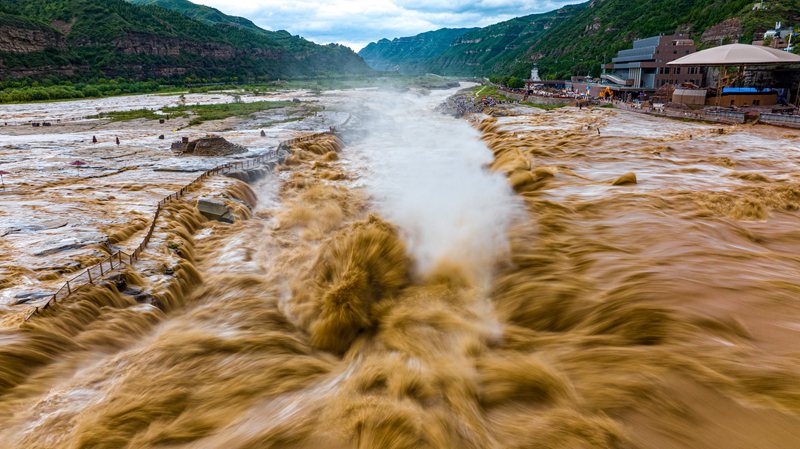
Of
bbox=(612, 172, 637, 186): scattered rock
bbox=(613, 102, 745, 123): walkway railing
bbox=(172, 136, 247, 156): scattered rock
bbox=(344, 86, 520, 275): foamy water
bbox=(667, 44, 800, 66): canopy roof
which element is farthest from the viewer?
bbox=(667, 44, 800, 66): canopy roof

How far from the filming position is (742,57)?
42062mm

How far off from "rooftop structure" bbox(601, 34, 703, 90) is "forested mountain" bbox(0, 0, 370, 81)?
10278cm

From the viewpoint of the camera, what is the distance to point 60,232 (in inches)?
433

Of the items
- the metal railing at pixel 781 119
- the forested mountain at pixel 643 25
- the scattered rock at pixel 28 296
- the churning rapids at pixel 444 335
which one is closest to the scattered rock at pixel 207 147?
the churning rapids at pixel 444 335

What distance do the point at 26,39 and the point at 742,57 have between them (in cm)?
11397

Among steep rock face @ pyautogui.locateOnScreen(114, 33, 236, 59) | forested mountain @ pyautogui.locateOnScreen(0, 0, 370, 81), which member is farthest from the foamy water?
steep rock face @ pyautogui.locateOnScreen(114, 33, 236, 59)

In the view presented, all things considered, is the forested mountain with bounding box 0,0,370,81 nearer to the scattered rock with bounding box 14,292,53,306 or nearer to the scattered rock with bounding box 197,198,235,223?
the scattered rock with bounding box 197,198,235,223

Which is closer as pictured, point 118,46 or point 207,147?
point 207,147

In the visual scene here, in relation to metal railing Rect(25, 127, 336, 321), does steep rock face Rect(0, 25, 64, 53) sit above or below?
above

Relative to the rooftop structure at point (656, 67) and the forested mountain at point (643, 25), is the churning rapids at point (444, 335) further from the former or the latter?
the forested mountain at point (643, 25)

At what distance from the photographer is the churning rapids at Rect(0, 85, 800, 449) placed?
16.6 feet

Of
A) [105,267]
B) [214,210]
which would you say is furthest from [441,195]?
[105,267]

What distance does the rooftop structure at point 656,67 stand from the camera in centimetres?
6372

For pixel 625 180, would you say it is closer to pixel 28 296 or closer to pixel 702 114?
pixel 28 296
